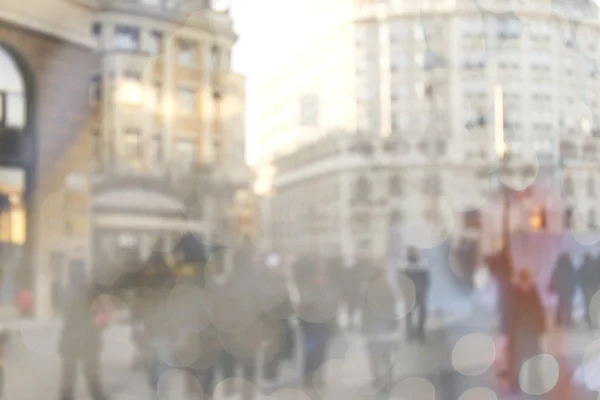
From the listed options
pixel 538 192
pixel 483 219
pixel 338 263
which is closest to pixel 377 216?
pixel 338 263

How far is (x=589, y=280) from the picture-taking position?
3795mm

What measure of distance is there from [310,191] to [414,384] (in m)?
1.16

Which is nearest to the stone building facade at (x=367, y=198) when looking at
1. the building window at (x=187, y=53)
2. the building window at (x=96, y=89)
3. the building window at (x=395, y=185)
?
the building window at (x=395, y=185)

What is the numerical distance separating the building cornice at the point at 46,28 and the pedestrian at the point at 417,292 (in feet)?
4.95

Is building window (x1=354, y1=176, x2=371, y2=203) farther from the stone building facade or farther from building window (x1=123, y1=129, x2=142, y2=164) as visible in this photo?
building window (x1=123, y1=129, x2=142, y2=164)

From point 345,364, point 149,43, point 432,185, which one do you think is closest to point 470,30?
point 432,185

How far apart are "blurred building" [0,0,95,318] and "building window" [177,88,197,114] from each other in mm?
353

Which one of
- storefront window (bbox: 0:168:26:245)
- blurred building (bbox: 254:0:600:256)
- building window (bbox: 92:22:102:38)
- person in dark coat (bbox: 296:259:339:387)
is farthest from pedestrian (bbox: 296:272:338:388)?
building window (bbox: 92:22:102:38)

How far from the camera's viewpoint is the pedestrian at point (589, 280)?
12.1 feet

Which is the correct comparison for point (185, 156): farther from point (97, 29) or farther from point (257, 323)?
point (257, 323)

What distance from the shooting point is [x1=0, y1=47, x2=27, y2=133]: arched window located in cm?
340

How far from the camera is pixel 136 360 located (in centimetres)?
349

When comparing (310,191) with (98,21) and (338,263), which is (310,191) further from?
(98,21)

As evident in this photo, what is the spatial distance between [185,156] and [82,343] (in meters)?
0.93
